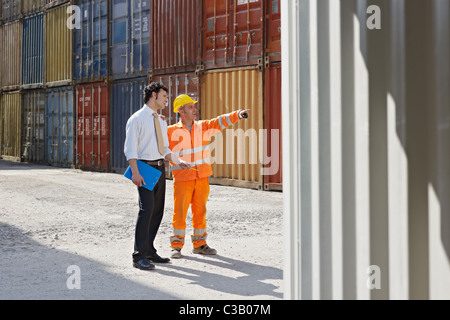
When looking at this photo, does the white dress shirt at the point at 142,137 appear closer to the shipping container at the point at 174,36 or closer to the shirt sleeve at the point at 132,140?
the shirt sleeve at the point at 132,140

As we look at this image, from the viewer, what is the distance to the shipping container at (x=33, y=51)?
73.8 feet

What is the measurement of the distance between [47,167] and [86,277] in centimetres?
1619

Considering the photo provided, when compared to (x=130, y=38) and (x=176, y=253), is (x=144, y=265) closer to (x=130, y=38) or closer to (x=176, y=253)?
(x=176, y=253)

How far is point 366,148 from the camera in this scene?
2854 millimetres

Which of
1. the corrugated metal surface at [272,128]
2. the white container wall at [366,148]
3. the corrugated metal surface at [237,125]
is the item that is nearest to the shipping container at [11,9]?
the corrugated metal surface at [237,125]

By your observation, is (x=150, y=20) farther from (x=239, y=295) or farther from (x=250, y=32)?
(x=239, y=295)

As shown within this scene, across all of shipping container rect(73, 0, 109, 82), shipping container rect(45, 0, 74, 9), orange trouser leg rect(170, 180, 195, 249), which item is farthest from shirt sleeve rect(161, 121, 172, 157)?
shipping container rect(45, 0, 74, 9)

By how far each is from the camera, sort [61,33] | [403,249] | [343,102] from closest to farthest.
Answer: [403,249] < [343,102] < [61,33]

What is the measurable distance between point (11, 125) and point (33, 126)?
6.65 ft

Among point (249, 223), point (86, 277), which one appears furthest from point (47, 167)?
point (86, 277)

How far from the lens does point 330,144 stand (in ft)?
9.84

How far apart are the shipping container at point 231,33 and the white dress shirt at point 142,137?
26.3 ft

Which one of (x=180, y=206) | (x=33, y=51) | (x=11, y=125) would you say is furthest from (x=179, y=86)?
(x=11, y=125)

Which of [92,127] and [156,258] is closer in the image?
[156,258]
